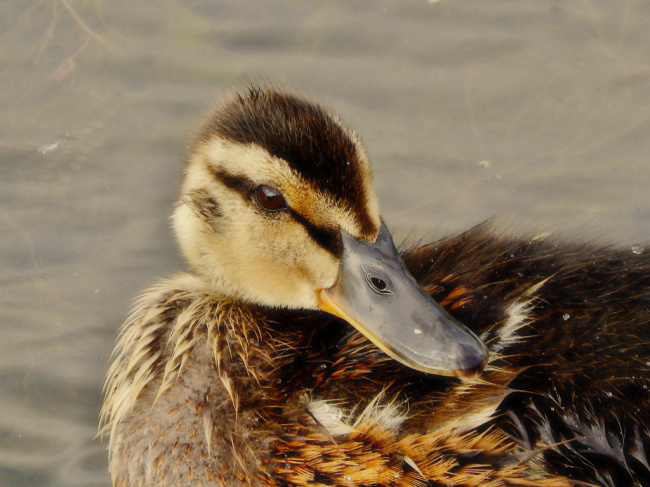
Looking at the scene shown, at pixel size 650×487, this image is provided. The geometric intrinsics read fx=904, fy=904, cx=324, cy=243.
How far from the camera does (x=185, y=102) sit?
5.19m

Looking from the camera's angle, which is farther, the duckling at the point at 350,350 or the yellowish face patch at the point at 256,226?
the yellowish face patch at the point at 256,226

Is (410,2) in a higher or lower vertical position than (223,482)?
higher

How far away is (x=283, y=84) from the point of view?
5.17 metres

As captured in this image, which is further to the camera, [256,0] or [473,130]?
[256,0]

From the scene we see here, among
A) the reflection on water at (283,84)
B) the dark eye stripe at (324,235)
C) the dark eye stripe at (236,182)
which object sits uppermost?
the dark eye stripe at (236,182)

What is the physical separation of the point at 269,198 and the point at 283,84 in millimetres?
2118

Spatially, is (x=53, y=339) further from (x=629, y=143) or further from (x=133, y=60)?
(x=629, y=143)

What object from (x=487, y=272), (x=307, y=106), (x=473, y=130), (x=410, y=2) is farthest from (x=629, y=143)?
(x=307, y=106)

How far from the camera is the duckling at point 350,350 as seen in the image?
118 inches

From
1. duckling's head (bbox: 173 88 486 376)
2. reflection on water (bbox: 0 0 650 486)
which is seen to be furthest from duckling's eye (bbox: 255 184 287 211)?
reflection on water (bbox: 0 0 650 486)

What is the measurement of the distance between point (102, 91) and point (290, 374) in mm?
2734

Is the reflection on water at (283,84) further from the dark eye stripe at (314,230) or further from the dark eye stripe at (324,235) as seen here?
the dark eye stripe at (324,235)

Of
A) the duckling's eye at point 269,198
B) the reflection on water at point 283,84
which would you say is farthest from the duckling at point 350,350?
the reflection on water at point 283,84

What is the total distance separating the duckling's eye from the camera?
3174mm
